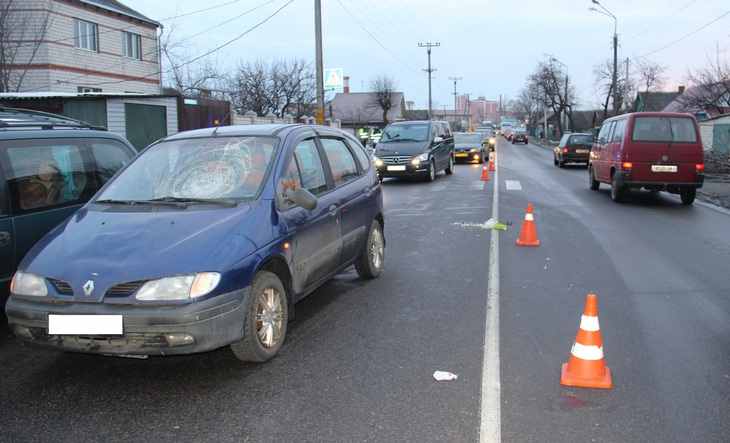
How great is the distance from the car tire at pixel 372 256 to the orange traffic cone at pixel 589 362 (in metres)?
3.01

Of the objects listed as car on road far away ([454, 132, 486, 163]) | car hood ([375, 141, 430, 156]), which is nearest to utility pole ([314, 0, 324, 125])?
car hood ([375, 141, 430, 156])

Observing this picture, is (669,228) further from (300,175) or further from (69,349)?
(69,349)

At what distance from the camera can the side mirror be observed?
5027 millimetres

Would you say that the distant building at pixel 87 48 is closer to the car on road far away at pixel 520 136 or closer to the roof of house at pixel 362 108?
the car on road far away at pixel 520 136

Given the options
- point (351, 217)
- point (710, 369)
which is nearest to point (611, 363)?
point (710, 369)

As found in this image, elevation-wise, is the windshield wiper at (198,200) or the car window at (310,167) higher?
the car window at (310,167)

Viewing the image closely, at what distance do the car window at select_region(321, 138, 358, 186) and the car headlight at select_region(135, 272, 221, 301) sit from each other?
92.7 inches

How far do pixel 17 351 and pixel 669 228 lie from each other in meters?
9.76

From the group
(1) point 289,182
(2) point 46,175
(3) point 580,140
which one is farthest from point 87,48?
(1) point 289,182

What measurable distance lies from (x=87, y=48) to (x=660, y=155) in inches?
1110

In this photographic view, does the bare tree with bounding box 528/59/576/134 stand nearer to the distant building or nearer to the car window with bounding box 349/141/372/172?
the distant building

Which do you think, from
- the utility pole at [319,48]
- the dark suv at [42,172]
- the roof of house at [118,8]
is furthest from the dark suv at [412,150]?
the roof of house at [118,8]

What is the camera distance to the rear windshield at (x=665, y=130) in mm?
13992

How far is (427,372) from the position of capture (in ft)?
14.7
